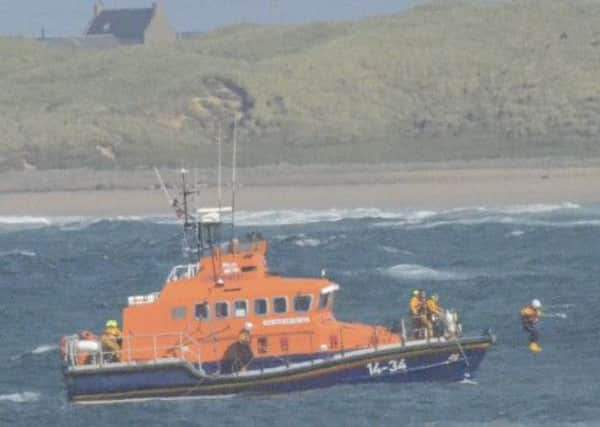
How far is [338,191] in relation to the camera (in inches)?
2911

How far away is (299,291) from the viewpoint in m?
33.9

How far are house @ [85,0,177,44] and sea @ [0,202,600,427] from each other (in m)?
62.5

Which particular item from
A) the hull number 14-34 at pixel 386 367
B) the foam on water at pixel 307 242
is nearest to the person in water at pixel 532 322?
the hull number 14-34 at pixel 386 367

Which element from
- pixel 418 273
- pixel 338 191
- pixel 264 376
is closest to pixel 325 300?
pixel 264 376

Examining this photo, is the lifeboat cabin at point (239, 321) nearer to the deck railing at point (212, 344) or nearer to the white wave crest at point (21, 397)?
the deck railing at point (212, 344)

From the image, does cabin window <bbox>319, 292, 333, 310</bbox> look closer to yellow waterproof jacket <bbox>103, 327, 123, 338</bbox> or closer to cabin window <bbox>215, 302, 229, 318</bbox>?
cabin window <bbox>215, 302, 229, 318</bbox>

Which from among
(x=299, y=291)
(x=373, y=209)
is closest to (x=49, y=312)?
(x=299, y=291)

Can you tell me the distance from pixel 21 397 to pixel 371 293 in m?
11.6

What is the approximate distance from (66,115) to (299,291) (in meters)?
61.5

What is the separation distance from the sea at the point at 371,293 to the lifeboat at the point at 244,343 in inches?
8.6

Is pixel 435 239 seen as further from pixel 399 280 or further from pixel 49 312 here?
pixel 49 312

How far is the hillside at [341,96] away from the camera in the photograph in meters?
87.2

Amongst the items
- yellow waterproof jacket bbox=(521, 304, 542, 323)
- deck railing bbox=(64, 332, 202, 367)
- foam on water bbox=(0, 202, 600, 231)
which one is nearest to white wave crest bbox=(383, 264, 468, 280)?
foam on water bbox=(0, 202, 600, 231)

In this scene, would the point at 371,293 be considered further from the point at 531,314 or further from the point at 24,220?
the point at 24,220
